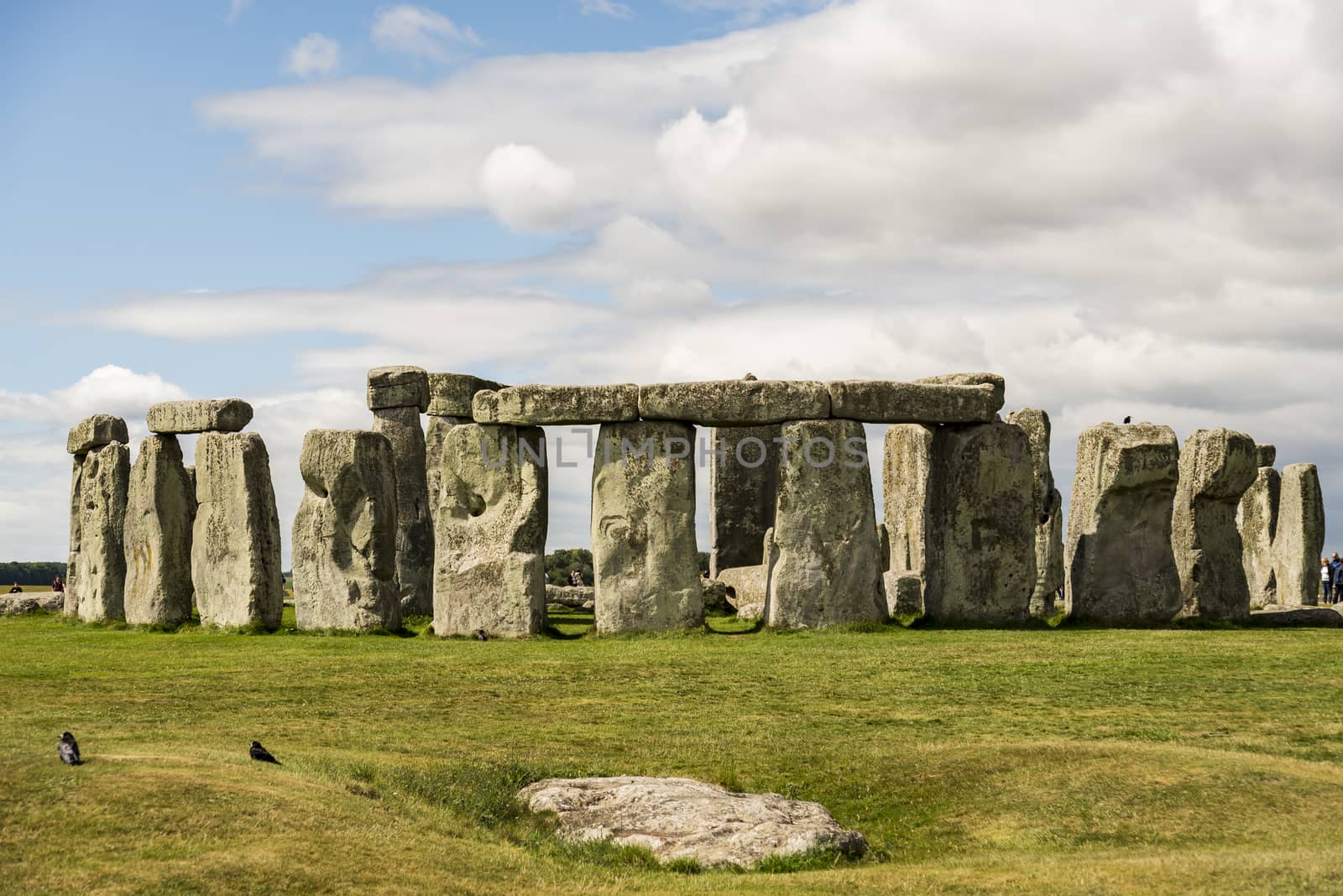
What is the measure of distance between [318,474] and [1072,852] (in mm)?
15673

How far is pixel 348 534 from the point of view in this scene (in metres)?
24.3

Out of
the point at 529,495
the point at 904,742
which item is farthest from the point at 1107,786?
the point at 529,495

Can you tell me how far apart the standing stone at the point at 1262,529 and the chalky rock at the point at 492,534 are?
666 inches

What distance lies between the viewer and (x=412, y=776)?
12.5 metres

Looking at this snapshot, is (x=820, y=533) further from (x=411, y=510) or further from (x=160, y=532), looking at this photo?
(x=160, y=532)

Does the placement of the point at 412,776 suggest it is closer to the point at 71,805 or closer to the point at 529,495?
the point at 71,805

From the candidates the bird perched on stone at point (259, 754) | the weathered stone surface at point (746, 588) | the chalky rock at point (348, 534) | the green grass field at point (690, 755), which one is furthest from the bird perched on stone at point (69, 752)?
the weathered stone surface at point (746, 588)

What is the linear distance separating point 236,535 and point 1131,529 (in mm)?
13657

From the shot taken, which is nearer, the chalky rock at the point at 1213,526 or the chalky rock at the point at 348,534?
the chalky rock at the point at 348,534

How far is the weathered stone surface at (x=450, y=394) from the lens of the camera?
1171 inches

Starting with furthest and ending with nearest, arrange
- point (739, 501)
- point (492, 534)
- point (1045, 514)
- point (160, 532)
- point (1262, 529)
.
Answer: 1. point (1262, 529)
2. point (739, 501)
3. point (1045, 514)
4. point (160, 532)
5. point (492, 534)

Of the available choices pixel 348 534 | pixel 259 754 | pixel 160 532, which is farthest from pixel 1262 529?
pixel 259 754

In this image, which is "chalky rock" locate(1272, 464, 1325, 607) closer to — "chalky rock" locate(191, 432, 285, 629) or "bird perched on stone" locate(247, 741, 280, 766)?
"chalky rock" locate(191, 432, 285, 629)

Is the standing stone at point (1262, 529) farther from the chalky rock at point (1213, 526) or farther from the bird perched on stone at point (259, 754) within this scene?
the bird perched on stone at point (259, 754)
